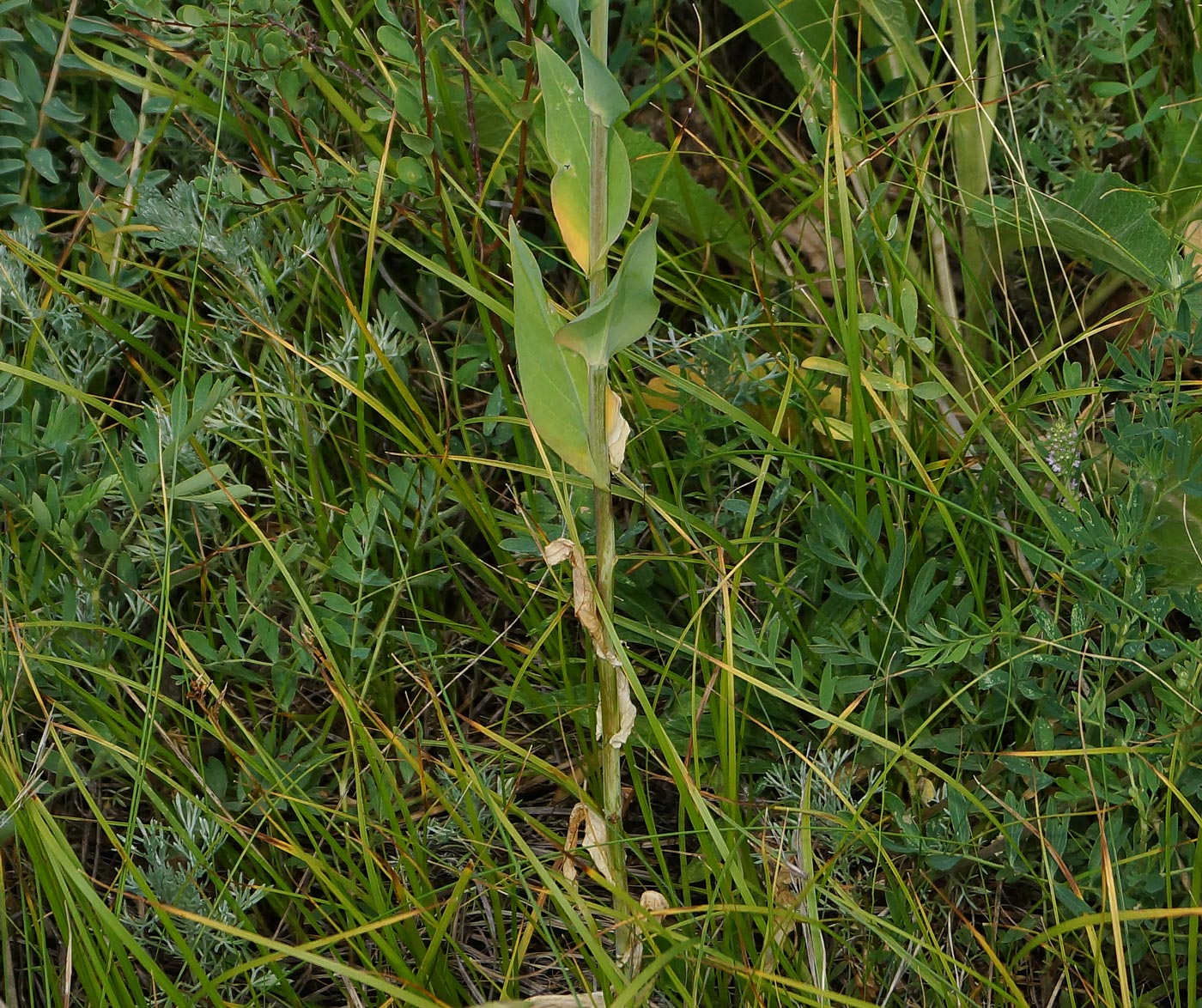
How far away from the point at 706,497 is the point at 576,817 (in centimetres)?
54

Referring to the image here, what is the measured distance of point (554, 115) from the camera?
3.31 ft

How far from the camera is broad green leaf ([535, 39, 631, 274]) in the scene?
0.99 m

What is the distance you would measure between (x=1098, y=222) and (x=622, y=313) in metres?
0.93

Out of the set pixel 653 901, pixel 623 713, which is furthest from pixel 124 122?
pixel 653 901

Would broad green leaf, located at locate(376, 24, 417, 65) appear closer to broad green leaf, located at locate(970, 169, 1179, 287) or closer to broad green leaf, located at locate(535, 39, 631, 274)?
broad green leaf, located at locate(535, 39, 631, 274)

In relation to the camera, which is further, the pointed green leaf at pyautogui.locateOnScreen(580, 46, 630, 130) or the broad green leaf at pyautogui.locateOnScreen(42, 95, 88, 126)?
the broad green leaf at pyautogui.locateOnScreen(42, 95, 88, 126)

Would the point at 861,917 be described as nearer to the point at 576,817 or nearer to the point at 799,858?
the point at 799,858

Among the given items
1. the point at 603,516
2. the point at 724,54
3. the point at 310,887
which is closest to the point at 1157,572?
the point at 603,516

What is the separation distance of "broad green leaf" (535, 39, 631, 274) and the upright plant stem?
0.6 inches

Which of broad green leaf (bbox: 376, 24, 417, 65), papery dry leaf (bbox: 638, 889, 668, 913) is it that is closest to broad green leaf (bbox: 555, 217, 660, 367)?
papery dry leaf (bbox: 638, 889, 668, 913)

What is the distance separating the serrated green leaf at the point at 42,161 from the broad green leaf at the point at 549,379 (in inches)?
43.8

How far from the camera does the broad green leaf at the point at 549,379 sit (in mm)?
1015

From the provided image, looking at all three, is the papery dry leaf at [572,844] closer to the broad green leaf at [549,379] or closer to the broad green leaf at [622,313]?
the broad green leaf at [549,379]

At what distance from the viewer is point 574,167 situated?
1.02m
